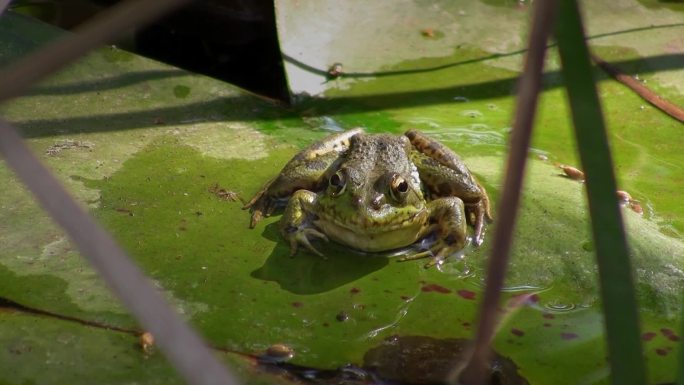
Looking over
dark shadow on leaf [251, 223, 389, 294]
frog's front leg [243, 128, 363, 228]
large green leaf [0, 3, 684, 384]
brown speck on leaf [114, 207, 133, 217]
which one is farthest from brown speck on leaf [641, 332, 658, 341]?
brown speck on leaf [114, 207, 133, 217]

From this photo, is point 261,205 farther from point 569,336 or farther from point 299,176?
point 569,336

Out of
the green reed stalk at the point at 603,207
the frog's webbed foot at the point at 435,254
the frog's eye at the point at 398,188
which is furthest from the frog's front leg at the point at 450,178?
the green reed stalk at the point at 603,207

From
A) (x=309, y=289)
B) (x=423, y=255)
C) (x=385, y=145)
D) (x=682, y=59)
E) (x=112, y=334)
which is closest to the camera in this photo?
(x=112, y=334)

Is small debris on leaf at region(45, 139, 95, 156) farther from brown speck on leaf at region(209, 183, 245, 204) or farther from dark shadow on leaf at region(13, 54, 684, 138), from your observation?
brown speck on leaf at region(209, 183, 245, 204)

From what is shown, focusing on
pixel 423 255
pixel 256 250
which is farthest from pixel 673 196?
pixel 256 250

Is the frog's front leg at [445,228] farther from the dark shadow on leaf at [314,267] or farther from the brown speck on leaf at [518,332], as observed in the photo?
the brown speck on leaf at [518,332]

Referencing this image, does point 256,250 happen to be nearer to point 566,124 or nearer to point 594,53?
point 566,124
